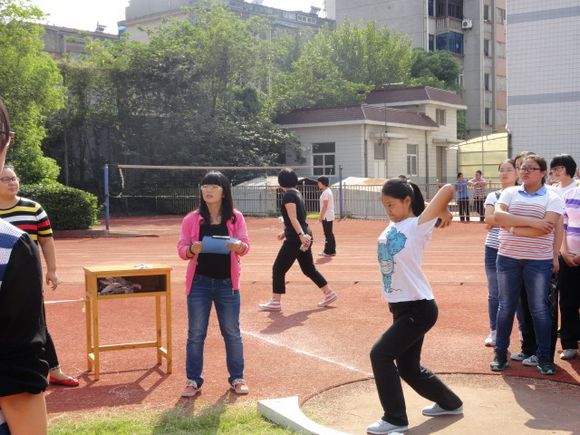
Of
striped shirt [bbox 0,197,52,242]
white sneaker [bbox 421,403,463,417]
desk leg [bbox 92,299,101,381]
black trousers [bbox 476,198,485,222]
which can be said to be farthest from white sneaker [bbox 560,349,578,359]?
black trousers [bbox 476,198,485,222]

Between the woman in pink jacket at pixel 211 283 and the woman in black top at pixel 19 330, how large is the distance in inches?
175

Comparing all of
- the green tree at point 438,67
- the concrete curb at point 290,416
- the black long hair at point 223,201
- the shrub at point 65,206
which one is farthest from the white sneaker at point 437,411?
the green tree at point 438,67

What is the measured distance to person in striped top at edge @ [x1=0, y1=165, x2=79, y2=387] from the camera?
21.9 feet

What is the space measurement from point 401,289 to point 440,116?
43.7 meters

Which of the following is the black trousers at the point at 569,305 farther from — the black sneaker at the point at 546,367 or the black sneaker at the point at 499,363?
the black sneaker at the point at 499,363

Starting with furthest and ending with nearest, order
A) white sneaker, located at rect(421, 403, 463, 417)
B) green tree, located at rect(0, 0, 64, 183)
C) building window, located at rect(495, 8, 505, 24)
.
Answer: building window, located at rect(495, 8, 505, 24), green tree, located at rect(0, 0, 64, 183), white sneaker, located at rect(421, 403, 463, 417)

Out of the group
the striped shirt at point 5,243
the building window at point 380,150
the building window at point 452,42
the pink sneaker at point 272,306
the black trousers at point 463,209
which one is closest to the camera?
the striped shirt at point 5,243

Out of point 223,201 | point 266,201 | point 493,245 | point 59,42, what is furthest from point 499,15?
point 223,201

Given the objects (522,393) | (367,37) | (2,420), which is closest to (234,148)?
(367,37)

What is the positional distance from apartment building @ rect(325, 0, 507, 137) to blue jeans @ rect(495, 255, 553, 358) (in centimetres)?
5561

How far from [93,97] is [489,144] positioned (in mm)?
21886

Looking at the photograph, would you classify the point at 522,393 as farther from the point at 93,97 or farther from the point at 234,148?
the point at 93,97

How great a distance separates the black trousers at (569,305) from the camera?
293 inches

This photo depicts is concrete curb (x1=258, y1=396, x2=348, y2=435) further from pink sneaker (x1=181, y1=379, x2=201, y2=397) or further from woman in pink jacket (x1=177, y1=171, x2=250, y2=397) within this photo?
pink sneaker (x1=181, y1=379, x2=201, y2=397)
